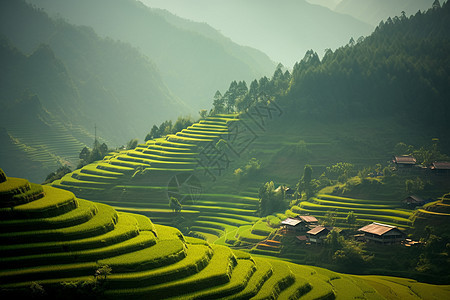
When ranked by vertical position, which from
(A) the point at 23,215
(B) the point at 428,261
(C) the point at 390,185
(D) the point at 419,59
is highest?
(D) the point at 419,59

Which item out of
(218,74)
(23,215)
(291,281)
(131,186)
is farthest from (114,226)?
(218,74)

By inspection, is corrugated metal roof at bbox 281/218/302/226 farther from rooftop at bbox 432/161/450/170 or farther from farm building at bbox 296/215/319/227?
rooftop at bbox 432/161/450/170

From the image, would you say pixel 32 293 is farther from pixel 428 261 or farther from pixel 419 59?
pixel 419 59

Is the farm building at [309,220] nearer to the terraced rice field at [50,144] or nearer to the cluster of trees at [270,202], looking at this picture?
the cluster of trees at [270,202]

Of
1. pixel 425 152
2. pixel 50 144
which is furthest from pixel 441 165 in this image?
pixel 50 144

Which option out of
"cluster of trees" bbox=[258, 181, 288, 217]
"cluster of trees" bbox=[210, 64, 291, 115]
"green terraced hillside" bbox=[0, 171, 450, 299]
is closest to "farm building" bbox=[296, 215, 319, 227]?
"cluster of trees" bbox=[258, 181, 288, 217]
